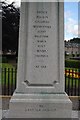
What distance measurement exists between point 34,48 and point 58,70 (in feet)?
2.19

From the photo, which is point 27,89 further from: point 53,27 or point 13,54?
point 13,54

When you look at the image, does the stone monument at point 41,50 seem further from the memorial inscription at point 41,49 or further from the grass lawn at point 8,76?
the grass lawn at point 8,76

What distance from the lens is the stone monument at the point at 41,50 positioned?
18.4 ft

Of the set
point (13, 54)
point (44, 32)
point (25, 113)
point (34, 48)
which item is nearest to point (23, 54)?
point (34, 48)

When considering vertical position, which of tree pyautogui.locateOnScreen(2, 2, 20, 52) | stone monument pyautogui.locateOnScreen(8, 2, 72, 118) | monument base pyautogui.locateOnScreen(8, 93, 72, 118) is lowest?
monument base pyautogui.locateOnScreen(8, 93, 72, 118)

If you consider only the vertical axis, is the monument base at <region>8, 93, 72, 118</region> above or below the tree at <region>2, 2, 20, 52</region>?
below

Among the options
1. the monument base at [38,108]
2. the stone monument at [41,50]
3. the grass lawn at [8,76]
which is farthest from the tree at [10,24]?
the monument base at [38,108]

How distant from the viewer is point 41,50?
18.6 ft

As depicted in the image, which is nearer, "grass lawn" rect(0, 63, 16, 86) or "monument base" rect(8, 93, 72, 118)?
"monument base" rect(8, 93, 72, 118)

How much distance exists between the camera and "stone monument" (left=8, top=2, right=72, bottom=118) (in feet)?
18.4

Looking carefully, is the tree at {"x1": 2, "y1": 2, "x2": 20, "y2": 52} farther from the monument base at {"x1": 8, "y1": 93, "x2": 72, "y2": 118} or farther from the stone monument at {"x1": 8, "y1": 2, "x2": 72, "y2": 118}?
the monument base at {"x1": 8, "y1": 93, "x2": 72, "y2": 118}

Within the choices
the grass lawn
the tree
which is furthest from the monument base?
the tree

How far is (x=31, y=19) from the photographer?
5.67m

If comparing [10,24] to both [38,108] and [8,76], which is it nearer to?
[8,76]
